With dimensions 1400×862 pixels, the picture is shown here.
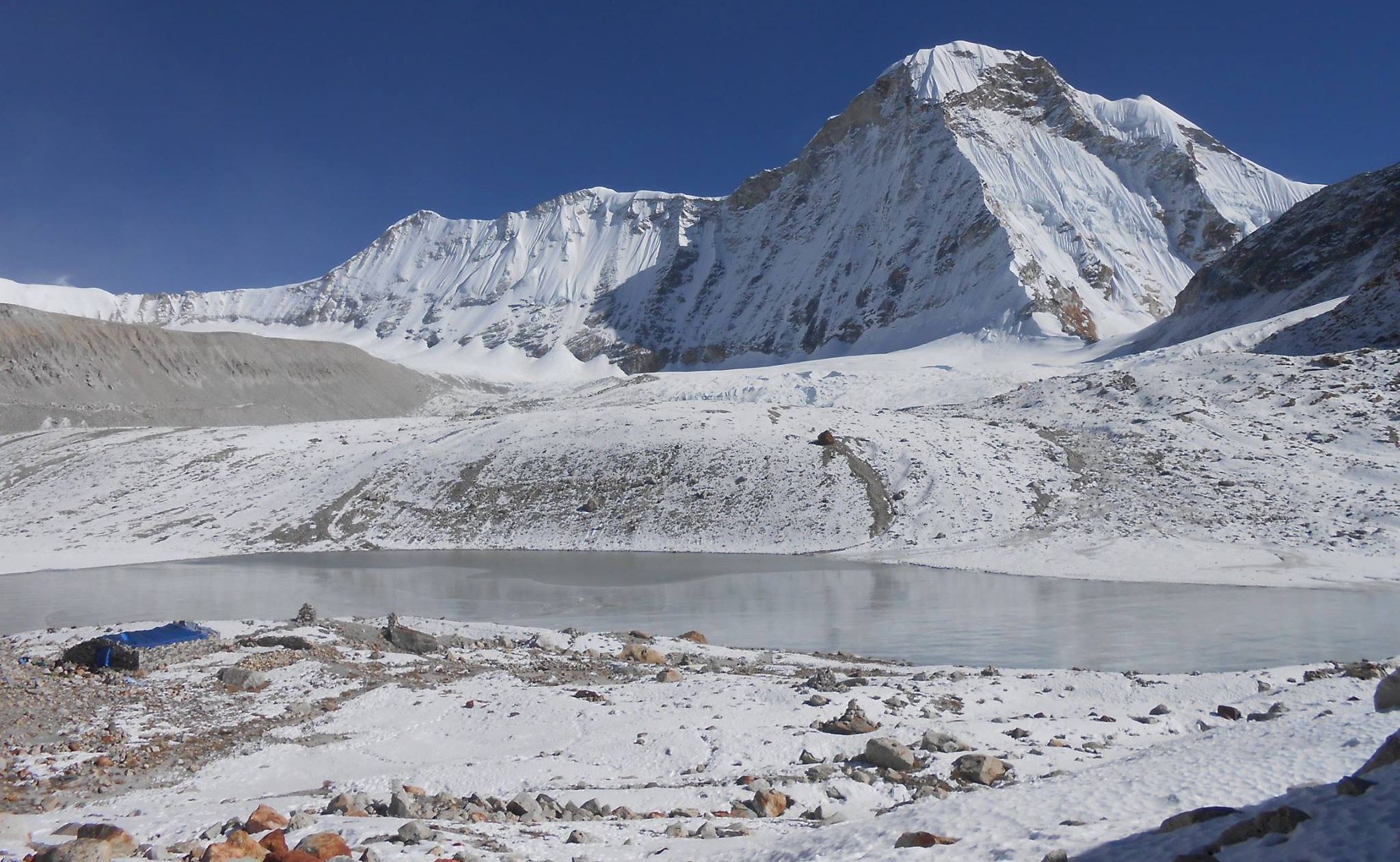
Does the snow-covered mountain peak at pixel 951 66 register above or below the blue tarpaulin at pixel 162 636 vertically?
above

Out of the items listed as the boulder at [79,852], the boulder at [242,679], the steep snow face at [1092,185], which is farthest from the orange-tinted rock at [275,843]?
the steep snow face at [1092,185]

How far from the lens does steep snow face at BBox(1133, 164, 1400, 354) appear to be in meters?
71.1

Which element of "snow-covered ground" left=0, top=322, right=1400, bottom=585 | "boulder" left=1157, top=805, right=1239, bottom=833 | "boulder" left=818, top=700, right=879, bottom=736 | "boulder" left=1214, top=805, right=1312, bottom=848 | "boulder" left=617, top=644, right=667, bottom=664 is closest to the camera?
"boulder" left=1214, top=805, right=1312, bottom=848

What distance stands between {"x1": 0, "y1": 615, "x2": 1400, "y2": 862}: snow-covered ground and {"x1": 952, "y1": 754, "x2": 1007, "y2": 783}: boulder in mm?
54

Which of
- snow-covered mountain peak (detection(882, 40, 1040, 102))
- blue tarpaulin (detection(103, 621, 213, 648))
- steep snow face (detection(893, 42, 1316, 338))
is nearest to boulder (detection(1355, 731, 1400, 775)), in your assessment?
blue tarpaulin (detection(103, 621, 213, 648))

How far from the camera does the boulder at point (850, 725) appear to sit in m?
10.3

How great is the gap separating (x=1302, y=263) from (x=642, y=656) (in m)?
83.8

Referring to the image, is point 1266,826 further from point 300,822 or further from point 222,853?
point 300,822

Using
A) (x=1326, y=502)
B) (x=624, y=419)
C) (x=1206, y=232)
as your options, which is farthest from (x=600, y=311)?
(x=1326, y=502)

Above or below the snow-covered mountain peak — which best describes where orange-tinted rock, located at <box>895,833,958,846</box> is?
below

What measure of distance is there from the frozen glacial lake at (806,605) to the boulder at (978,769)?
694 cm

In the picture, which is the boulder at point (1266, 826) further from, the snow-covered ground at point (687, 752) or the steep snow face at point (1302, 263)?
the steep snow face at point (1302, 263)

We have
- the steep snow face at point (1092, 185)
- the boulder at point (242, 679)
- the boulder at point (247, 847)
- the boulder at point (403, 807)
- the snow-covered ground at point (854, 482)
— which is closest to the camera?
the boulder at point (247, 847)

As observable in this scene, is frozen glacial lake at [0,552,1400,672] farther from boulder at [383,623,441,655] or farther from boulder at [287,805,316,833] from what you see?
boulder at [287,805,316,833]
